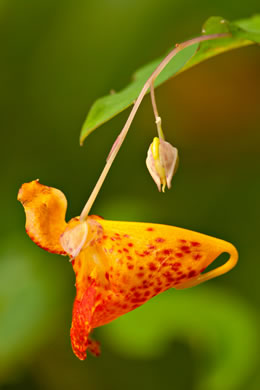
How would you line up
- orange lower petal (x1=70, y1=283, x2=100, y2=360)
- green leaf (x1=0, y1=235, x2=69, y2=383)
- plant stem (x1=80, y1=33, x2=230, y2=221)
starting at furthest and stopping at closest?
green leaf (x1=0, y1=235, x2=69, y2=383), orange lower petal (x1=70, y1=283, x2=100, y2=360), plant stem (x1=80, y1=33, x2=230, y2=221)

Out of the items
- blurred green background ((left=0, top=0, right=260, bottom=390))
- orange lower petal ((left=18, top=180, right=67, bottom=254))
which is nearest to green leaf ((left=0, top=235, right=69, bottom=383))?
blurred green background ((left=0, top=0, right=260, bottom=390))

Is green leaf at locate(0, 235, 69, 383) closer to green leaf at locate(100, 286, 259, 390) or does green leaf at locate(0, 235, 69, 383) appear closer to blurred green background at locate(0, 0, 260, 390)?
blurred green background at locate(0, 0, 260, 390)

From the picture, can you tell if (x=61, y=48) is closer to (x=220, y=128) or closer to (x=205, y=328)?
(x=220, y=128)

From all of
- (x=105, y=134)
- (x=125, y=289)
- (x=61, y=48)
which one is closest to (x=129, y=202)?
(x=105, y=134)

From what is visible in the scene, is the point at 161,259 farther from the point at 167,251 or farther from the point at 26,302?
the point at 26,302

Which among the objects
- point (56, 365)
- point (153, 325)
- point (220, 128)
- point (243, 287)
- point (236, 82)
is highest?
point (236, 82)
